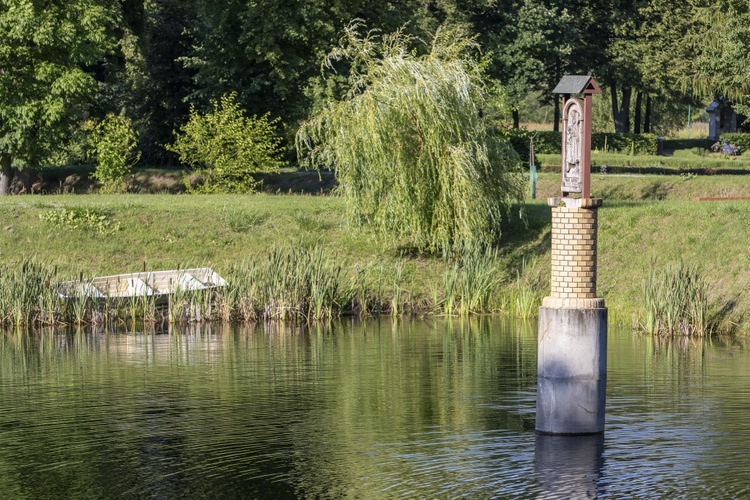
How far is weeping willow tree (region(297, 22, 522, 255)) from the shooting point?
3512 centimetres

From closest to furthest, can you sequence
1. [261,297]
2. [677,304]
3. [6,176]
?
[677,304] < [261,297] < [6,176]

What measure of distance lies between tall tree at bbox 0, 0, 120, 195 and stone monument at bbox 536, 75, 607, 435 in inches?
1159

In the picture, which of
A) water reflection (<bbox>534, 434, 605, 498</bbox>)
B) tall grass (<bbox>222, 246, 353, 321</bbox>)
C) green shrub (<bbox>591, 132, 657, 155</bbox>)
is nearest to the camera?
water reflection (<bbox>534, 434, 605, 498</bbox>)

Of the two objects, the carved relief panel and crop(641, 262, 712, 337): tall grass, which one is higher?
the carved relief panel

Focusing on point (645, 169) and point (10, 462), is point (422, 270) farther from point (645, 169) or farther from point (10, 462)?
point (645, 169)

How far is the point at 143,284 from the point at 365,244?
8062 mm

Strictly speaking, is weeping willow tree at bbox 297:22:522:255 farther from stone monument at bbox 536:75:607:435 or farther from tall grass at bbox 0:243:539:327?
stone monument at bbox 536:75:607:435

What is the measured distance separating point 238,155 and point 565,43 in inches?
1337

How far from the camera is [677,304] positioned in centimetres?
2878

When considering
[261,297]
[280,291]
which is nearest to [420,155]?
[280,291]

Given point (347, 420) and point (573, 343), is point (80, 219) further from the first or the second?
point (573, 343)

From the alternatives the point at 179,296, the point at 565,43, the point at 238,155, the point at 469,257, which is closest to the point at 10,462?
the point at 179,296

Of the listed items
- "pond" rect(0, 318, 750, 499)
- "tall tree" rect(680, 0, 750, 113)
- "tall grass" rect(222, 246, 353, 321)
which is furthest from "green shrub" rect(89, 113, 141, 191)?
"tall tree" rect(680, 0, 750, 113)

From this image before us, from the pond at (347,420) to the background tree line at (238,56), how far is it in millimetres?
15906
